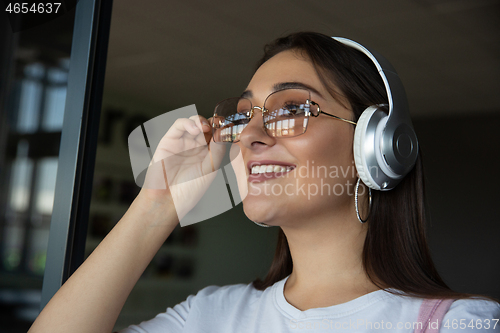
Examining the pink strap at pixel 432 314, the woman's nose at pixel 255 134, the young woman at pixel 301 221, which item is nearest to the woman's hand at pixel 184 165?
the young woman at pixel 301 221

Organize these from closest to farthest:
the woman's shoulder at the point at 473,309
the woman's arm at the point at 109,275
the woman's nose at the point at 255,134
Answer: the woman's shoulder at the point at 473,309
the woman's arm at the point at 109,275
the woman's nose at the point at 255,134

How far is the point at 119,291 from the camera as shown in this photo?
999 millimetres

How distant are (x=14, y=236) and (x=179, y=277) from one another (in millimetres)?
4347

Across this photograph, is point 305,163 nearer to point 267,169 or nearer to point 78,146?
point 267,169

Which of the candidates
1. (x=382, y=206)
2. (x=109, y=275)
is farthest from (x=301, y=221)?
(x=109, y=275)

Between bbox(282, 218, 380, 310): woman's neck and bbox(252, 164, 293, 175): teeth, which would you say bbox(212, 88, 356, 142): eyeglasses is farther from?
bbox(282, 218, 380, 310): woman's neck

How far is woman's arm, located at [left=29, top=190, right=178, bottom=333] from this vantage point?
94 centimetres

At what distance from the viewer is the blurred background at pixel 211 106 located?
1034 mm

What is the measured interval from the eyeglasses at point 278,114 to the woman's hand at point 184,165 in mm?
56

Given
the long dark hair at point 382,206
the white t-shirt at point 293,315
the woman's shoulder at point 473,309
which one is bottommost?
the white t-shirt at point 293,315

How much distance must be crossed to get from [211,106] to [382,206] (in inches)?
140

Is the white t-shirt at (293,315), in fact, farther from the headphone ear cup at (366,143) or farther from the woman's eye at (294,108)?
the woman's eye at (294,108)

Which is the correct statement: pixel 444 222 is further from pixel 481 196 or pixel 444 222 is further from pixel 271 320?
pixel 271 320

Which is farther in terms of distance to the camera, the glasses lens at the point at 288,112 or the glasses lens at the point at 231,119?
the glasses lens at the point at 231,119
